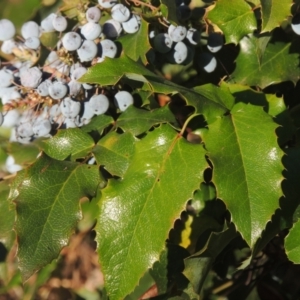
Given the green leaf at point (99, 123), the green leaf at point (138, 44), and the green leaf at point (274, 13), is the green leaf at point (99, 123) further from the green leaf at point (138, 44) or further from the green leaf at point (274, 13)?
the green leaf at point (274, 13)

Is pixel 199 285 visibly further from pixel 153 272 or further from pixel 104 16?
pixel 104 16

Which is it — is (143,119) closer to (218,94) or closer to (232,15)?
(218,94)

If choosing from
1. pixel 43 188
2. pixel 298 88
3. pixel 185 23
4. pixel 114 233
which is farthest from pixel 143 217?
pixel 298 88

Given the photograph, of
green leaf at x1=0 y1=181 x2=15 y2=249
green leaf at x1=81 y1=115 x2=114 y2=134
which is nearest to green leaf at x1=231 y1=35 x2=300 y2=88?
green leaf at x1=81 y1=115 x2=114 y2=134

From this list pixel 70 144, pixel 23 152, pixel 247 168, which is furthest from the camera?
pixel 23 152

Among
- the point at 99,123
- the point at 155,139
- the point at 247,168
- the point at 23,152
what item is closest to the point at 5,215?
the point at 23,152

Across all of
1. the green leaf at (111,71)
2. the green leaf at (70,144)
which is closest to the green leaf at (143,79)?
the green leaf at (111,71)
